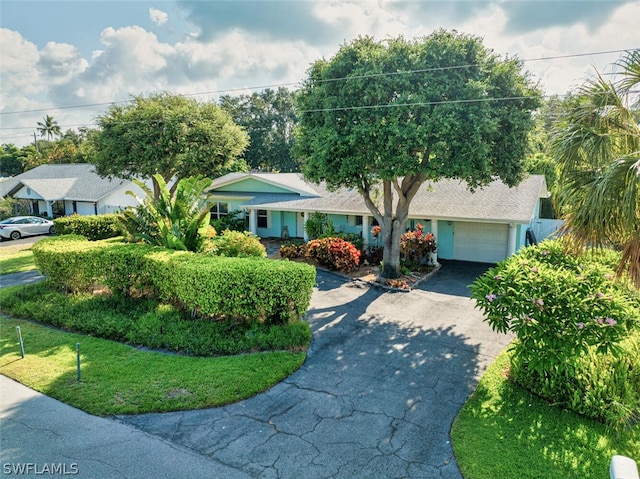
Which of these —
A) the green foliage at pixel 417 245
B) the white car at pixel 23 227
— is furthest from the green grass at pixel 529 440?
the white car at pixel 23 227

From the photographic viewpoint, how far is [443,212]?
1800 cm

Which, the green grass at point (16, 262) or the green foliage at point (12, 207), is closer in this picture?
the green grass at point (16, 262)

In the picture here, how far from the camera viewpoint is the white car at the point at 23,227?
90.3ft

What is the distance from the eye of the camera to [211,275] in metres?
9.91

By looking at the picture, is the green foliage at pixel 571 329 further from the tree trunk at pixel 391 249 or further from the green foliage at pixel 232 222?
the green foliage at pixel 232 222

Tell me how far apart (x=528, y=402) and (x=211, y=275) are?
7201 millimetres

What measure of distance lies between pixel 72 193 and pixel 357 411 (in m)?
34.7

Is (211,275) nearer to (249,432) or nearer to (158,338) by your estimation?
(158,338)

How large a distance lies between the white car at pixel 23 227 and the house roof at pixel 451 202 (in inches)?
646

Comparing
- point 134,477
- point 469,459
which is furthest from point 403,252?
point 134,477

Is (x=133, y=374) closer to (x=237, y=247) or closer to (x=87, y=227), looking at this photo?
(x=237, y=247)

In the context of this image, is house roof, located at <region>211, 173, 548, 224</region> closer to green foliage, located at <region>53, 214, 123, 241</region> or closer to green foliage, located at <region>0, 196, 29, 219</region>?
green foliage, located at <region>53, 214, 123, 241</region>

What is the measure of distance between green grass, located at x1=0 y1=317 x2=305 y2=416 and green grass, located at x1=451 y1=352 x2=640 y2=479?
3.74m

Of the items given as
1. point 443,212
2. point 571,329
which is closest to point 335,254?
point 443,212
